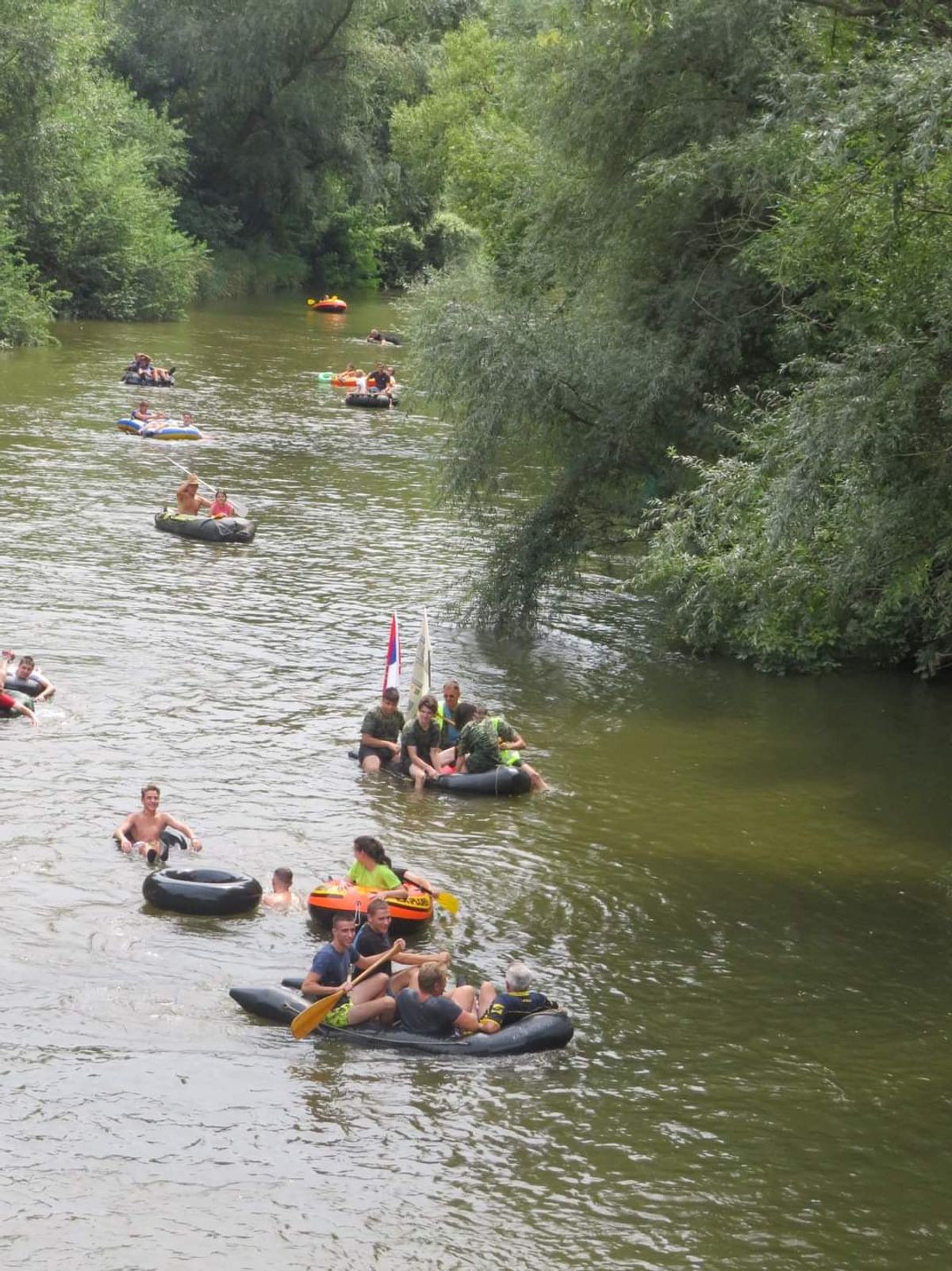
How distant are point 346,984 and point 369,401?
34.1m

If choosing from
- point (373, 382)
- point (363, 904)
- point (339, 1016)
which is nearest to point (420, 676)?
point (363, 904)

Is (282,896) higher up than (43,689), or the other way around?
(43,689)

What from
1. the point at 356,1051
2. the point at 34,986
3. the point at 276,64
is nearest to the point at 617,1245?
the point at 356,1051

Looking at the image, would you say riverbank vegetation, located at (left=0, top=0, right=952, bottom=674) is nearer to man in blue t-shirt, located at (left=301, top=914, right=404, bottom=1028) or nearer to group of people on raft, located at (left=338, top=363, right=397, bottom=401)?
man in blue t-shirt, located at (left=301, top=914, right=404, bottom=1028)

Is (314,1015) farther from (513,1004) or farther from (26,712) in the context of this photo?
(26,712)

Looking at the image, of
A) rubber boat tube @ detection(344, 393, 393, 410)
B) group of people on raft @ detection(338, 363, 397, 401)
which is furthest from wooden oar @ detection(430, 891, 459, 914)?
group of people on raft @ detection(338, 363, 397, 401)

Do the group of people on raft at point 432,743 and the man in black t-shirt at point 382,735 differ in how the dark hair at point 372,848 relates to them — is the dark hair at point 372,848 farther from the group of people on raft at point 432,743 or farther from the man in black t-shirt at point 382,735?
the man in black t-shirt at point 382,735

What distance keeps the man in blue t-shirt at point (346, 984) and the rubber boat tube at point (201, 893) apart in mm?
1527

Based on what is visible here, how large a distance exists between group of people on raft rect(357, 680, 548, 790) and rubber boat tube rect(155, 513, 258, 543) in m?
10.8

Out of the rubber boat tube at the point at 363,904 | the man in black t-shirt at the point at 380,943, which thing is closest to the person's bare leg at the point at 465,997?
the man in black t-shirt at the point at 380,943

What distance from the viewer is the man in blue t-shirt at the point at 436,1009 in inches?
539

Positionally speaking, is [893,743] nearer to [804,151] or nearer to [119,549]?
[804,151]

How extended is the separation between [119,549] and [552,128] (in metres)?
10.2

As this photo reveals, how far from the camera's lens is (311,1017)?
44.8ft
